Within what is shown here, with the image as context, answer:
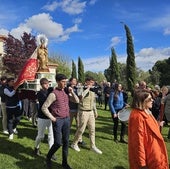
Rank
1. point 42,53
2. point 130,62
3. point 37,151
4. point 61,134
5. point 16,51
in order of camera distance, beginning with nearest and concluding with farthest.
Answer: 1. point 61,134
2. point 37,151
3. point 42,53
4. point 130,62
5. point 16,51

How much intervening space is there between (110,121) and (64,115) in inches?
331

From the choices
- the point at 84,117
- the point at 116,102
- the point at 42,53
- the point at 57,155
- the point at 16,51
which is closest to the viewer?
the point at 57,155

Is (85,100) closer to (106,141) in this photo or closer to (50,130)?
(50,130)

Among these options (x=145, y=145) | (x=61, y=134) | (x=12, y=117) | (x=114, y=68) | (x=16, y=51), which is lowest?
(x=61, y=134)

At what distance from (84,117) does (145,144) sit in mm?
4512

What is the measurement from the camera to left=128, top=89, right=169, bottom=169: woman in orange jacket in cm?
452

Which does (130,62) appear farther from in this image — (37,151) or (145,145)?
(145,145)

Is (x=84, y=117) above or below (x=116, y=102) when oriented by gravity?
below

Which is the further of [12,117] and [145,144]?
[12,117]

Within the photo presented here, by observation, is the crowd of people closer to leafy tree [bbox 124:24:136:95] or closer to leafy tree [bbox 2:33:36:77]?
leafy tree [bbox 124:24:136:95]

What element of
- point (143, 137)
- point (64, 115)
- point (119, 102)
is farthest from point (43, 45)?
point (143, 137)

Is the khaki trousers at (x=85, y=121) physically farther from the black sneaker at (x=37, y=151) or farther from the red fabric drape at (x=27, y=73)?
the red fabric drape at (x=27, y=73)

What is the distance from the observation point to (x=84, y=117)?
902 centimetres

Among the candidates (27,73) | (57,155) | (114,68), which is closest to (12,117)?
(27,73)
